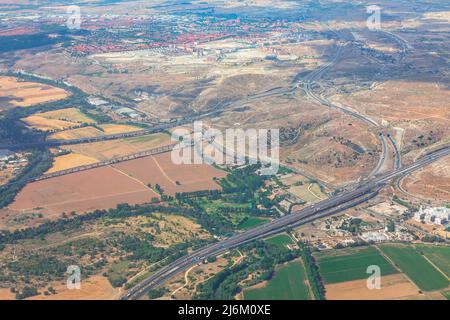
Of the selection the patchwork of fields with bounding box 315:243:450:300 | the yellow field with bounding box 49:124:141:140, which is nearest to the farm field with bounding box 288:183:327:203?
the patchwork of fields with bounding box 315:243:450:300

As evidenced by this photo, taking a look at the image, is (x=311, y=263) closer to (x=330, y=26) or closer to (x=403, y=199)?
(x=403, y=199)

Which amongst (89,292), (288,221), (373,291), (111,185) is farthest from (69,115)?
(373,291)

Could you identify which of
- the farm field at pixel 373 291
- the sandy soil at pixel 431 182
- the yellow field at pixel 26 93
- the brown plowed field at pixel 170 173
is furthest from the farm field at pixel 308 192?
the yellow field at pixel 26 93

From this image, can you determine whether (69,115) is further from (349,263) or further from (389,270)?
(389,270)

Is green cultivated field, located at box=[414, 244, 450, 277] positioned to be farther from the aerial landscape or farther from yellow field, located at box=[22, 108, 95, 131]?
yellow field, located at box=[22, 108, 95, 131]
